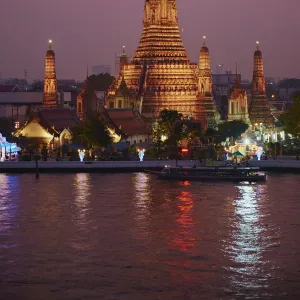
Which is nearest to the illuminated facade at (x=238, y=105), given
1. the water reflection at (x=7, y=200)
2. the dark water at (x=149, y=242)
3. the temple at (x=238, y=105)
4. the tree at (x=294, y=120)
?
the temple at (x=238, y=105)

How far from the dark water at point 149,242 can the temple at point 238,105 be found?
26.7 meters

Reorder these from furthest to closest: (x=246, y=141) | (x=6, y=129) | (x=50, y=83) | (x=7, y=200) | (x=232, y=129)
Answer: (x=6, y=129) → (x=50, y=83) → (x=232, y=129) → (x=246, y=141) → (x=7, y=200)

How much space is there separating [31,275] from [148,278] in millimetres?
2538

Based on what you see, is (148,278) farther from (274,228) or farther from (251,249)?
(274,228)

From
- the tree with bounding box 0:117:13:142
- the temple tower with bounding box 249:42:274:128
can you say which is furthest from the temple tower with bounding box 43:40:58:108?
the temple tower with bounding box 249:42:274:128

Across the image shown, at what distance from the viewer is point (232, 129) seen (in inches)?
2506

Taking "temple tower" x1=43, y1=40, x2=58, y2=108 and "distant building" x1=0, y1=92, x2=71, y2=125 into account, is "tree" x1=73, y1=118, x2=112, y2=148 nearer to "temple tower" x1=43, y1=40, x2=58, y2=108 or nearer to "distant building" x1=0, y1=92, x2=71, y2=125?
"temple tower" x1=43, y1=40, x2=58, y2=108

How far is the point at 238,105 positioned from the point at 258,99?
1328mm

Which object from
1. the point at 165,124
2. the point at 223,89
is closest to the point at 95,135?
the point at 165,124

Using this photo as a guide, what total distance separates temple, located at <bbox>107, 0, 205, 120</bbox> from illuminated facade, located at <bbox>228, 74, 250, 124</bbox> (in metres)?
5.04

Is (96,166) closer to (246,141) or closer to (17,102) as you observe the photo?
(246,141)

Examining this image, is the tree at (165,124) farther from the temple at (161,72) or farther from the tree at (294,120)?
the tree at (294,120)

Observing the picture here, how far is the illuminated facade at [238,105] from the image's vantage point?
6962 centimetres

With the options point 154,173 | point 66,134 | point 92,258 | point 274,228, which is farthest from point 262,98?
point 92,258
